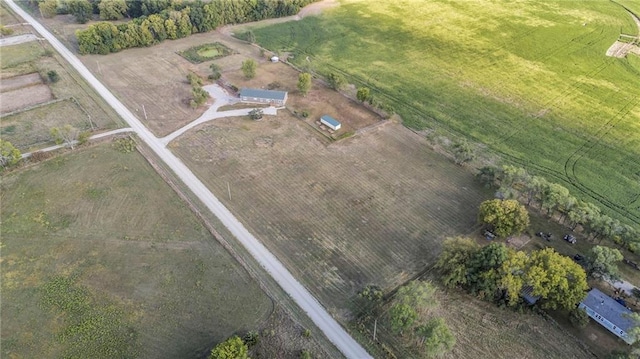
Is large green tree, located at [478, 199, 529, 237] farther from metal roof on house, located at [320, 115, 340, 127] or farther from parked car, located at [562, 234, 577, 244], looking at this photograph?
metal roof on house, located at [320, 115, 340, 127]

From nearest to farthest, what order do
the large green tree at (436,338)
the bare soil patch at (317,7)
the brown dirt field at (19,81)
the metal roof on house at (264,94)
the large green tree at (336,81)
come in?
the large green tree at (436,338) < the metal roof on house at (264,94) < the large green tree at (336,81) < the brown dirt field at (19,81) < the bare soil patch at (317,7)

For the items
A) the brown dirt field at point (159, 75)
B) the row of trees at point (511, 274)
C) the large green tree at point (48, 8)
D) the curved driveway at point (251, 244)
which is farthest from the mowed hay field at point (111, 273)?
the large green tree at point (48, 8)

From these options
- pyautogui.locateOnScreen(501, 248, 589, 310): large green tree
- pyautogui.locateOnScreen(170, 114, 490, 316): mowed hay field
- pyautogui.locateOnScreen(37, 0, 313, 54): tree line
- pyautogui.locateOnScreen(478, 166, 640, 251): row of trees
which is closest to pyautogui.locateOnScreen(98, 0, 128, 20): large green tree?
pyautogui.locateOnScreen(37, 0, 313, 54): tree line

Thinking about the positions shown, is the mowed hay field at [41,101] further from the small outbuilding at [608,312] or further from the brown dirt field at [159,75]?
the small outbuilding at [608,312]

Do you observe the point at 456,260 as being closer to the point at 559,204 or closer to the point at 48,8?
the point at 559,204

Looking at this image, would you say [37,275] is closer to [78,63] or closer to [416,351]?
[416,351]

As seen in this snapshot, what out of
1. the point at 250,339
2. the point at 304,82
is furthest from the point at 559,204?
the point at 304,82
